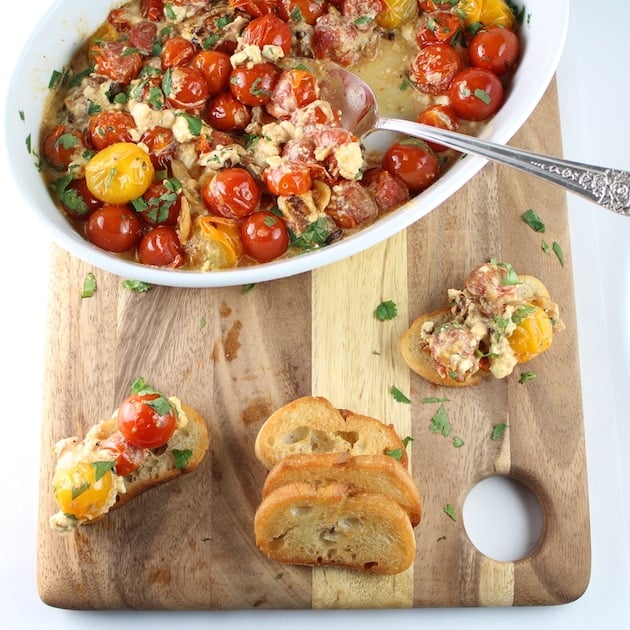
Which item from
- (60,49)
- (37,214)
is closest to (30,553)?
(37,214)

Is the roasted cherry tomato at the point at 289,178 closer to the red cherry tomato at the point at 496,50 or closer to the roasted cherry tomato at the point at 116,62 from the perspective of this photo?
the roasted cherry tomato at the point at 116,62

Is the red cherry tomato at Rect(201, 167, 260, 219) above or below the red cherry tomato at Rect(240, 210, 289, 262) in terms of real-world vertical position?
above

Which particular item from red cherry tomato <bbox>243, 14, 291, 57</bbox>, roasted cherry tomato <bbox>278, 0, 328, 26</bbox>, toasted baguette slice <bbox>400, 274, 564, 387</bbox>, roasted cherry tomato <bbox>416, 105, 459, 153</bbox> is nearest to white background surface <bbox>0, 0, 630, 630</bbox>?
toasted baguette slice <bbox>400, 274, 564, 387</bbox>

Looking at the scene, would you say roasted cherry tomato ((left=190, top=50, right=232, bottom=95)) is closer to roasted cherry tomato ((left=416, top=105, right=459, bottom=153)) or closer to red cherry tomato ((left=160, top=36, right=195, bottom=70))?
red cherry tomato ((left=160, top=36, right=195, bottom=70))

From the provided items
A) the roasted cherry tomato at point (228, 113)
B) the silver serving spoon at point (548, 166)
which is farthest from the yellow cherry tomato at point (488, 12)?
the roasted cherry tomato at point (228, 113)

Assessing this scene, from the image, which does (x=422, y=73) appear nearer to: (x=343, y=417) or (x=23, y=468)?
(x=343, y=417)

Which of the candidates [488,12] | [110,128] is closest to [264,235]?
[110,128]
